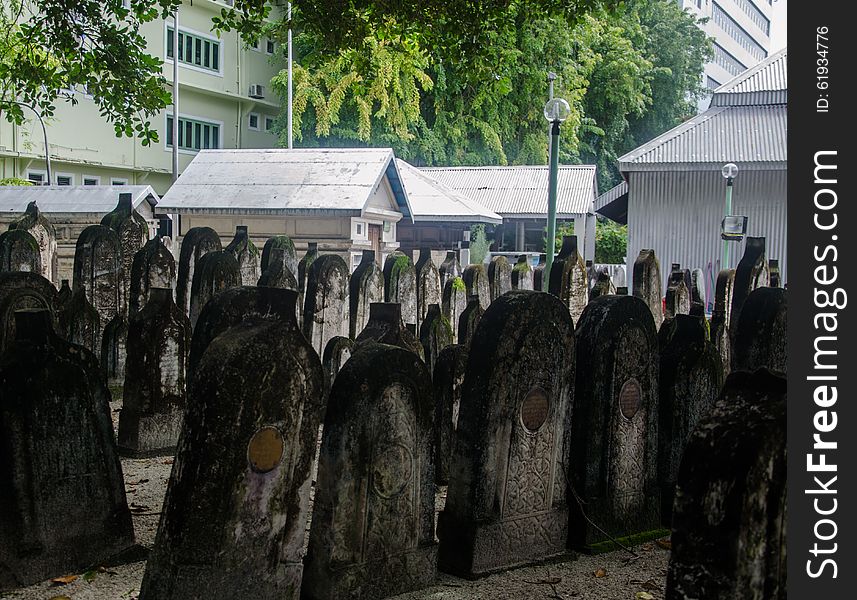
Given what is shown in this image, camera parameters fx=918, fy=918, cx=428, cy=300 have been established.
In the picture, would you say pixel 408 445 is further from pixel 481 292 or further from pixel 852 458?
pixel 481 292

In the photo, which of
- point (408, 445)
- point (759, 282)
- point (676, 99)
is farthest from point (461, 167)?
point (408, 445)

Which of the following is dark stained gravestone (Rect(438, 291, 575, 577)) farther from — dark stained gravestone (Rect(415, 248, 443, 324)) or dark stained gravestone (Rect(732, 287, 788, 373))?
dark stained gravestone (Rect(415, 248, 443, 324))

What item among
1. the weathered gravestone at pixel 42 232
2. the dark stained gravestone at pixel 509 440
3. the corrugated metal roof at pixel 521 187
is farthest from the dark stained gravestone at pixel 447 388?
the corrugated metal roof at pixel 521 187

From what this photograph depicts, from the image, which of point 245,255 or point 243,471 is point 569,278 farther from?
point 243,471

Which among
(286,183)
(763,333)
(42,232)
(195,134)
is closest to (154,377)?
(763,333)

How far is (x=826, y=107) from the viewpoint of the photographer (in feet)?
10.9

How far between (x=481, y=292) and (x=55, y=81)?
6752 mm

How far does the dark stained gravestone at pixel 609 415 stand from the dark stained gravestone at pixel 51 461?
2.84m

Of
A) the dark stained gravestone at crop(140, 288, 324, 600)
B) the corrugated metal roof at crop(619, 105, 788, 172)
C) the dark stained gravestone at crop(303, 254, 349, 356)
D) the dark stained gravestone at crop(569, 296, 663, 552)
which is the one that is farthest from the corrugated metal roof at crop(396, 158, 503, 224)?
the dark stained gravestone at crop(140, 288, 324, 600)

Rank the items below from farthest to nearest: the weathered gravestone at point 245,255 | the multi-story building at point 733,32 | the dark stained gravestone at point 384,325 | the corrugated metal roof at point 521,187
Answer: the multi-story building at point 733,32, the corrugated metal roof at point 521,187, the weathered gravestone at point 245,255, the dark stained gravestone at point 384,325

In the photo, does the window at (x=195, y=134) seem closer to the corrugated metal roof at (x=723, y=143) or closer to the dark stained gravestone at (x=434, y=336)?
the corrugated metal roof at (x=723, y=143)

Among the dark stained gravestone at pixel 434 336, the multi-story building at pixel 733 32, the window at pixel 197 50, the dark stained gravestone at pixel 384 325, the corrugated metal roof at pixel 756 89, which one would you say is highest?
the multi-story building at pixel 733 32

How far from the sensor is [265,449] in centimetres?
427

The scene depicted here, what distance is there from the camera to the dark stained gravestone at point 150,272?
10.3 meters
